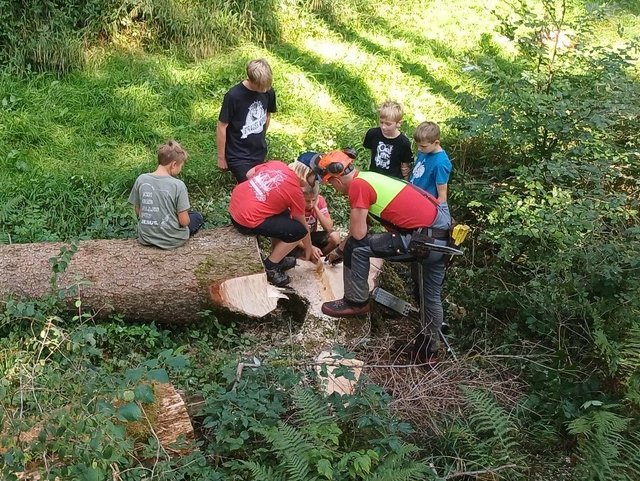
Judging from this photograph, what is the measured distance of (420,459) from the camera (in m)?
3.67

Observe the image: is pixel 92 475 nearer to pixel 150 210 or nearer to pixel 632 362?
pixel 150 210

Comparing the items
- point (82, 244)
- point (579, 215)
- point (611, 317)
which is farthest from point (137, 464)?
point (579, 215)

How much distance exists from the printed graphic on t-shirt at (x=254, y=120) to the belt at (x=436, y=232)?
1.95m

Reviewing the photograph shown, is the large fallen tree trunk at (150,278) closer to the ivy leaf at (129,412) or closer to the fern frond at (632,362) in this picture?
the ivy leaf at (129,412)

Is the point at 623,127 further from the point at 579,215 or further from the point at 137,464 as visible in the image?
the point at 137,464

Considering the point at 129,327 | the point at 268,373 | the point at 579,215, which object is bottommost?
the point at 129,327

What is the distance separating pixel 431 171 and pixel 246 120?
173 cm

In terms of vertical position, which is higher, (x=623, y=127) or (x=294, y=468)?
(x=623, y=127)

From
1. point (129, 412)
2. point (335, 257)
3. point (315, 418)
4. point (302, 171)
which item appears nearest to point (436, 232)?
point (335, 257)

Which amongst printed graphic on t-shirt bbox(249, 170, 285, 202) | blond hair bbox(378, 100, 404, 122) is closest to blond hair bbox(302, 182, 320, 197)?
printed graphic on t-shirt bbox(249, 170, 285, 202)

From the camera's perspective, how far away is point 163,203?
462 cm

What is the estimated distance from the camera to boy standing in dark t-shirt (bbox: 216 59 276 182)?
5.44 m

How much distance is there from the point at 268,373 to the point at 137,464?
37.2 inches

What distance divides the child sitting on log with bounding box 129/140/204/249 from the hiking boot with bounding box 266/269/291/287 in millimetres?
Answer: 742
